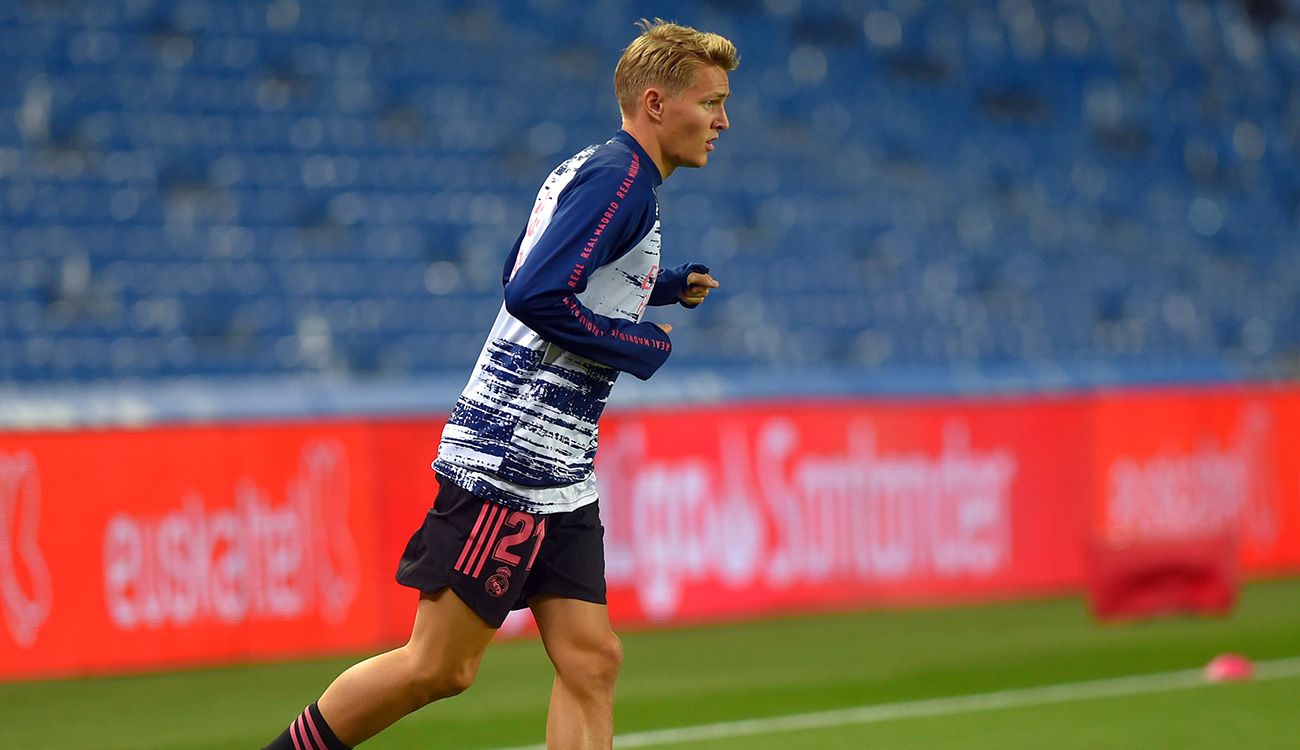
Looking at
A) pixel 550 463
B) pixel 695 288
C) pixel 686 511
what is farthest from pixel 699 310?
pixel 550 463

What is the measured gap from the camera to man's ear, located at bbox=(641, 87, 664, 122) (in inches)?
170

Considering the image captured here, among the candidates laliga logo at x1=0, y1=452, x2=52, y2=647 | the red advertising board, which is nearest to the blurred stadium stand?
the red advertising board

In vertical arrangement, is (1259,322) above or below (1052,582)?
above

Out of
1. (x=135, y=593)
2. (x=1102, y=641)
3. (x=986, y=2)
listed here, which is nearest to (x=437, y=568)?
(x=135, y=593)

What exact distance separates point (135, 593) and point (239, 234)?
222 inches

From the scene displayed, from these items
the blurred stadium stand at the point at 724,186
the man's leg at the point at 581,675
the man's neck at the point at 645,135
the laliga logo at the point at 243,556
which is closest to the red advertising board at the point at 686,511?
the laliga logo at the point at 243,556

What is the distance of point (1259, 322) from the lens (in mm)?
18547

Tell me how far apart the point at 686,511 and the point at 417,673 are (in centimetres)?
644

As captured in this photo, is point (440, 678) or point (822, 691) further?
point (822, 691)

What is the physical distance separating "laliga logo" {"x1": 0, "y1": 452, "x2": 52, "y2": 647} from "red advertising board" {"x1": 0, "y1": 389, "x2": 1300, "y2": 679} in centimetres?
1

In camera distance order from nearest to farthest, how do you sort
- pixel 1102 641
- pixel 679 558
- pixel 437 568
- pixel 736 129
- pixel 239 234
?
pixel 437 568, pixel 1102 641, pixel 679 558, pixel 239 234, pixel 736 129

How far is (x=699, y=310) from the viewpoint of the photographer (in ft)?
51.7

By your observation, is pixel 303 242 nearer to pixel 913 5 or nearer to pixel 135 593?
pixel 135 593

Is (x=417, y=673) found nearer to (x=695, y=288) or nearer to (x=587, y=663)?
(x=587, y=663)
